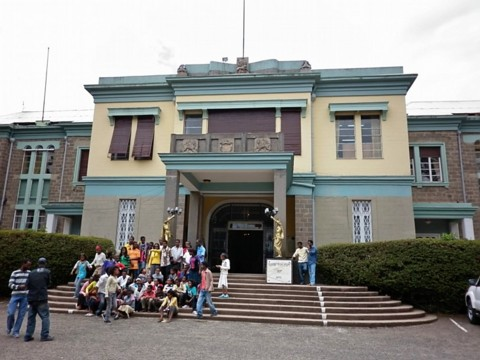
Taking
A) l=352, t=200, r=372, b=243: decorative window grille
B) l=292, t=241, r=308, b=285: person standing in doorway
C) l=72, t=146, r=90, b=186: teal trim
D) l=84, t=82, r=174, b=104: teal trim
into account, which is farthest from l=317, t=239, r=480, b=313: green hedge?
l=72, t=146, r=90, b=186: teal trim

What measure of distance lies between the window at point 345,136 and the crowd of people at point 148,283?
30.1 feet

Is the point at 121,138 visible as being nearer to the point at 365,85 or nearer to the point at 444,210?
the point at 365,85

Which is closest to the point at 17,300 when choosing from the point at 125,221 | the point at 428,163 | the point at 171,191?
the point at 171,191

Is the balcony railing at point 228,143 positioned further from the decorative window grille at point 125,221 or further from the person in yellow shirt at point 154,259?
the decorative window grille at point 125,221

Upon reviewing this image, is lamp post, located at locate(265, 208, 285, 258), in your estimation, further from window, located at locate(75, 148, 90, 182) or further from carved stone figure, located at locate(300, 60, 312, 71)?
window, located at locate(75, 148, 90, 182)

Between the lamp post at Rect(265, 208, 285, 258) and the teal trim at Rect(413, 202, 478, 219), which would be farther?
the teal trim at Rect(413, 202, 478, 219)

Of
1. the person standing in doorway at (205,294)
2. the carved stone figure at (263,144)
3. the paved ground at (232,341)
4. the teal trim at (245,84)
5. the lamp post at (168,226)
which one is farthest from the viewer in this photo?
the teal trim at (245,84)

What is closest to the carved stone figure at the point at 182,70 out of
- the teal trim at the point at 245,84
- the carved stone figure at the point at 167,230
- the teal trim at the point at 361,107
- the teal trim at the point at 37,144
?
the teal trim at the point at 245,84

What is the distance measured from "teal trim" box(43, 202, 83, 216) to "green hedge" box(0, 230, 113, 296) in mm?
6470

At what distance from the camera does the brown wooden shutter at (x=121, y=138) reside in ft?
66.7

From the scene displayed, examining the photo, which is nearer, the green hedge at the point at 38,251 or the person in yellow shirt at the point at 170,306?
the person in yellow shirt at the point at 170,306

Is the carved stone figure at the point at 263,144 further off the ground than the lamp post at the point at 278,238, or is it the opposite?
the carved stone figure at the point at 263,144

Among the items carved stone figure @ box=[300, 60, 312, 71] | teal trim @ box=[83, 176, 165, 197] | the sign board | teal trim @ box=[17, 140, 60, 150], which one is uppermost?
carved stone figure @ box=[300, 60, 312, 71]

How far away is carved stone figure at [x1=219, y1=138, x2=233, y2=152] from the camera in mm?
16047
